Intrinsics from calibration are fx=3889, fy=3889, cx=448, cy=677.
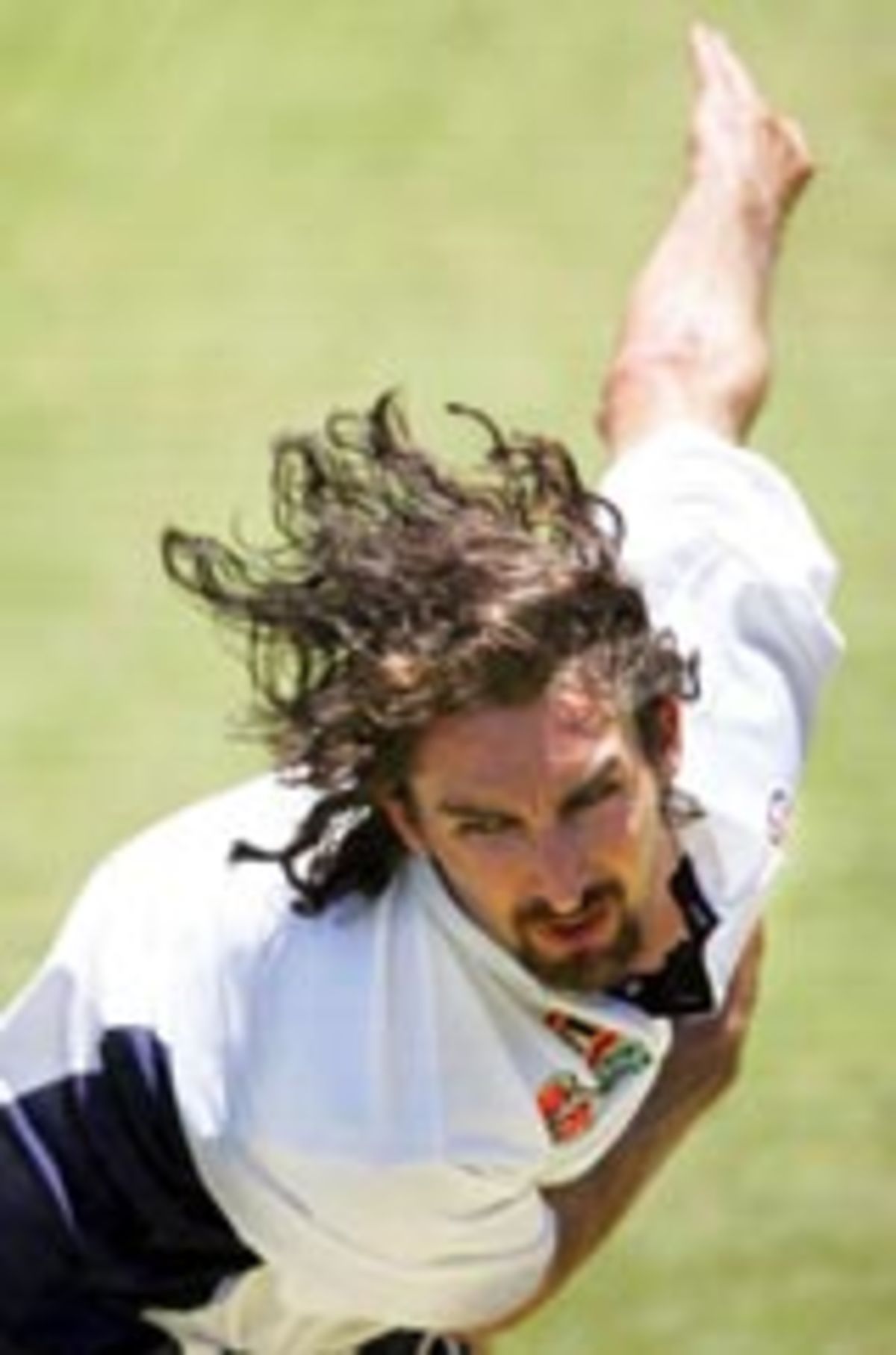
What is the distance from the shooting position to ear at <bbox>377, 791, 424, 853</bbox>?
2.56 metres

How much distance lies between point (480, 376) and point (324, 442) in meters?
1.81

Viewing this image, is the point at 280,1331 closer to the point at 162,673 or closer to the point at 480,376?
the point at 162,673

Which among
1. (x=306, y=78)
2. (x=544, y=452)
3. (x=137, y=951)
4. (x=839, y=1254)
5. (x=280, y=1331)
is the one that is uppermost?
(x=306, y=78)

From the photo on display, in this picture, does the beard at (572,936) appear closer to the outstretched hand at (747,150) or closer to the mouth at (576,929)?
the mouth at (576,929)

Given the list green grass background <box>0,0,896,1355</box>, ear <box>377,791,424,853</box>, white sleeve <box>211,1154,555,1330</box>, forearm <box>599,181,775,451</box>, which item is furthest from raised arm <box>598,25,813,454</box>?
green grass background <box>0,0,896,1355</box>

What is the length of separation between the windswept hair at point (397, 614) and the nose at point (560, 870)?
3.7 inches

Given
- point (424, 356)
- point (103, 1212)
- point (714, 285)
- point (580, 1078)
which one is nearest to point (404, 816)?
point (580, 1078)

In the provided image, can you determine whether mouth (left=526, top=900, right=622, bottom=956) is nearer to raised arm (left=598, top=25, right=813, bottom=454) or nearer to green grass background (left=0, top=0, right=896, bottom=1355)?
raised arm (left=598, top=25, right=813, bottom=454)

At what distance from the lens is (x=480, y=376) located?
4.58 m

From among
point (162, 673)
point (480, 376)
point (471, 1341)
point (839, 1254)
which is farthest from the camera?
point (480, 376)

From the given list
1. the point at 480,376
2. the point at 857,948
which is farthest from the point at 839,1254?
the point at 480,376

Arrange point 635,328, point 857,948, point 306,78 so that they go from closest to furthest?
point 635,328, point 857,948, point 306,78

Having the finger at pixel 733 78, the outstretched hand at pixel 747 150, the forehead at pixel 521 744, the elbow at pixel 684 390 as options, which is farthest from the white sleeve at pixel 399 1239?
the finger at pixel 733 78

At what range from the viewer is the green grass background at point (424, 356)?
3.62m
